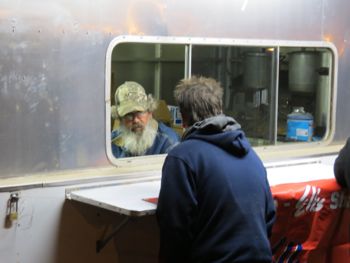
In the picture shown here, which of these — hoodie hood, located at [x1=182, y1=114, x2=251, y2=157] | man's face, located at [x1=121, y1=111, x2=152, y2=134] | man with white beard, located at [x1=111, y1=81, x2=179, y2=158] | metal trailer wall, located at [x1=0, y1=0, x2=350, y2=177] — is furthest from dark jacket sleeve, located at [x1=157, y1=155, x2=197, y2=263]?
man's face, located at [x1=121, y1=111, x2=152, y2=134]

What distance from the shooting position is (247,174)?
2541 millimetres

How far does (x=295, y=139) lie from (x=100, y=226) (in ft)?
5.64

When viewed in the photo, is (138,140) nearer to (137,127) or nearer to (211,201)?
(137,127)

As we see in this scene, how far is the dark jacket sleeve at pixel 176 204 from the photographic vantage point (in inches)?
95.3

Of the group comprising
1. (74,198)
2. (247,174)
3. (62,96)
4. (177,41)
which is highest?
(177,41)

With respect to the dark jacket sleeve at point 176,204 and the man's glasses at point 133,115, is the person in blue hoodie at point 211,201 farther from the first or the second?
the man's glasses at point 133,115

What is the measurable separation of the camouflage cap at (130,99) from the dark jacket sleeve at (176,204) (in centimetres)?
108

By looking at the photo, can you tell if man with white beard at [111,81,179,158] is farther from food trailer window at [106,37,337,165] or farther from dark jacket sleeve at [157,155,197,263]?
dark jacket sleeve at [157,155,197,263]

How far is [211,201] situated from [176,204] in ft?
0.46

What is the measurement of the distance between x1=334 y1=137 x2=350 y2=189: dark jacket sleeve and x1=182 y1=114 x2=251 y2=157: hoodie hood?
0.91m

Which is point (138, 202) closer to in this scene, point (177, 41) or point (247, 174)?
point (247, 174)

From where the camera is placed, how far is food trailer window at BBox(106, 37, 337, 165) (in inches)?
153

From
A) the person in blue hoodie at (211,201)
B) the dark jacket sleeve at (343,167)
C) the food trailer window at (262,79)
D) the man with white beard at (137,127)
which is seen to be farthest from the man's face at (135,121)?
the dark jacket sleeve at (343,167)

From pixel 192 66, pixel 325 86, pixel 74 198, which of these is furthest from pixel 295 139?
pixel 74 198
